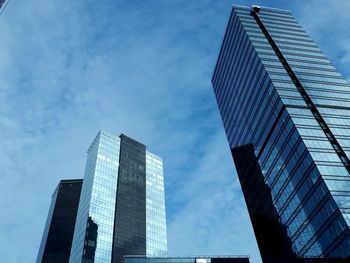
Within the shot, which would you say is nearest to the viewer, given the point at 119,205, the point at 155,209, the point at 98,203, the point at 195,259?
the point at 195,259

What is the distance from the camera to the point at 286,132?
274 ft

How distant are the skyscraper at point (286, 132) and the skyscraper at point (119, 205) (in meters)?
54.1

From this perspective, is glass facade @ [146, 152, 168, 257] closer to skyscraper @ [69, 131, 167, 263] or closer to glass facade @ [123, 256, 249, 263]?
skyscraper @ [69, 131, 167, 263]

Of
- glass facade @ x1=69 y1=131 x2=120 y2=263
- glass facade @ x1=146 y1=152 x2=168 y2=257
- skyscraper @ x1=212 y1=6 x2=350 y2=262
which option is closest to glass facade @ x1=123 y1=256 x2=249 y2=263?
skyscraper @ x1=212 y1=6 x2=350 y2=262

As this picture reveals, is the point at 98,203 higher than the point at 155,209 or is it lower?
lower

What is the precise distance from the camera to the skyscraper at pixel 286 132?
7144 cm

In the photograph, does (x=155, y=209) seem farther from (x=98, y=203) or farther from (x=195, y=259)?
(x=195, y=259)

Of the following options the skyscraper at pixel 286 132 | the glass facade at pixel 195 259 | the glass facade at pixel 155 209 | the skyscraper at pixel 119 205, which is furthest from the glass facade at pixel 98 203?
the skyscraper at pixel 286 132

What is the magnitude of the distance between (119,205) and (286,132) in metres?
85.0

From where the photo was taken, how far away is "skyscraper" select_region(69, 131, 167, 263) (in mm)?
131375

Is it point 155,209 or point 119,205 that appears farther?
point 155,209

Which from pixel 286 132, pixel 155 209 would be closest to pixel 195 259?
pixel 286 132

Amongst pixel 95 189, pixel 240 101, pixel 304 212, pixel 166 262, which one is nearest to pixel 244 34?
pixel 240 101

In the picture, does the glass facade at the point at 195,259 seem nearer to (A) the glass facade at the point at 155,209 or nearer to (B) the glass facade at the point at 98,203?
(B) the glass facade at the point at 98,203
